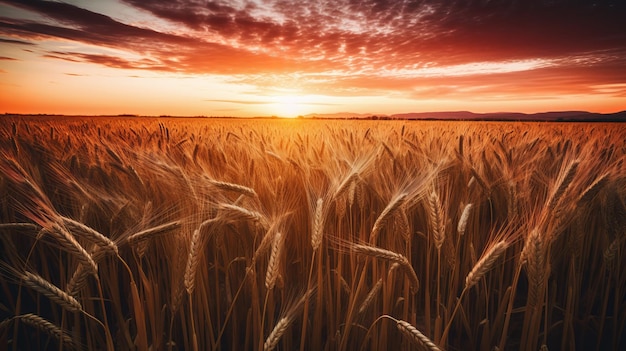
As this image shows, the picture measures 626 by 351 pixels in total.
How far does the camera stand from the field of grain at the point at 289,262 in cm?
113

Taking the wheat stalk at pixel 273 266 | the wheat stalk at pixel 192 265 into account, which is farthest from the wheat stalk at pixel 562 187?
the wheat stalk at pixel 192 265

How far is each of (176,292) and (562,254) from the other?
6.73 ft

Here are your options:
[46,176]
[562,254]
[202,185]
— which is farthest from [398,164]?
[46,176]

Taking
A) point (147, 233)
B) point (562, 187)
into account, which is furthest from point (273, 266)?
point (562, 187)

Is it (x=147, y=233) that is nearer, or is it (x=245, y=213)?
(x=147, y=233)

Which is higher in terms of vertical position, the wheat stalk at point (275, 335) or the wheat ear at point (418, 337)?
the wheat ear at point (418, 337)

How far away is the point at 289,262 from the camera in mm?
1801

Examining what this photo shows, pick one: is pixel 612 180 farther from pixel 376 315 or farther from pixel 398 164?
pixel 376 315

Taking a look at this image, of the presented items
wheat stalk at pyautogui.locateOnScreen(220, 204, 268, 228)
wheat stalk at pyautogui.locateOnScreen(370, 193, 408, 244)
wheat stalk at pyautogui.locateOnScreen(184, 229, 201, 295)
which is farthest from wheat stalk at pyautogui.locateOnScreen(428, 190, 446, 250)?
wheat stalk at pyautogui.locateOnScreen(184, 229, 201, 295)

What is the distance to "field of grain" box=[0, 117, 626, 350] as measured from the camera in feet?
3.71

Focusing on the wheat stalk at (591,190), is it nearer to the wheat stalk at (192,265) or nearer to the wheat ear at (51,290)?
the wheat stalk at (192,265)

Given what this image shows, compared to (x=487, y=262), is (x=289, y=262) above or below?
below

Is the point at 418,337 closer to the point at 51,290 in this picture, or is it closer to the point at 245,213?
the point at 245,213

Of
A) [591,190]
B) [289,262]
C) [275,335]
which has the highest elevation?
[591,190]
